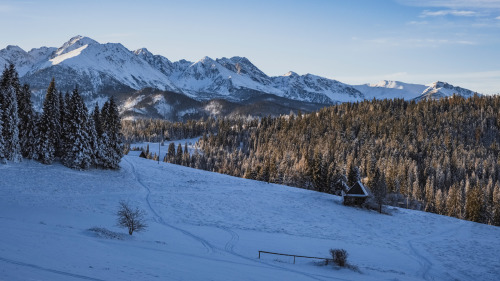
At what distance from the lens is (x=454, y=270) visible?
34.8 meters

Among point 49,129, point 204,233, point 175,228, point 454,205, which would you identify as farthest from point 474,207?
point 49,129

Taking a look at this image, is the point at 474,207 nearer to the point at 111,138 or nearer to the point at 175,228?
the point at 175,228

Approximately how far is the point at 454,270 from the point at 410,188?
3458 inches

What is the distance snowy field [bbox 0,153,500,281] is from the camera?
906 inches

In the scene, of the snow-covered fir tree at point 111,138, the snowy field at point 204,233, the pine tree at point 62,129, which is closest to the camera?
the snowy field at point 204,233

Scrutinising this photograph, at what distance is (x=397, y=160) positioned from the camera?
15125 centimetres

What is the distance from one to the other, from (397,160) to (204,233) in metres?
132

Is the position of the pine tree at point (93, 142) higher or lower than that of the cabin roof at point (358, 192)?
higher

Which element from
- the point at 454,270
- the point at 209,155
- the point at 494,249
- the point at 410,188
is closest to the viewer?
the point at 454,270

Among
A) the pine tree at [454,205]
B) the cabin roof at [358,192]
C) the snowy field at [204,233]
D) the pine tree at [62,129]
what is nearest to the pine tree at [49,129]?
the pine tree at [62,129]

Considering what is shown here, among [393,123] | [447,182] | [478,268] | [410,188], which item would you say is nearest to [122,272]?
[478,268]

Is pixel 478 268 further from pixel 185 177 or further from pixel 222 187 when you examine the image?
pixel 185 177

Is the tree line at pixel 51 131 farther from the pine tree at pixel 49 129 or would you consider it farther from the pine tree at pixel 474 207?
the pine tree at pixel 474 207

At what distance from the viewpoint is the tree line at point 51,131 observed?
5197 cm
